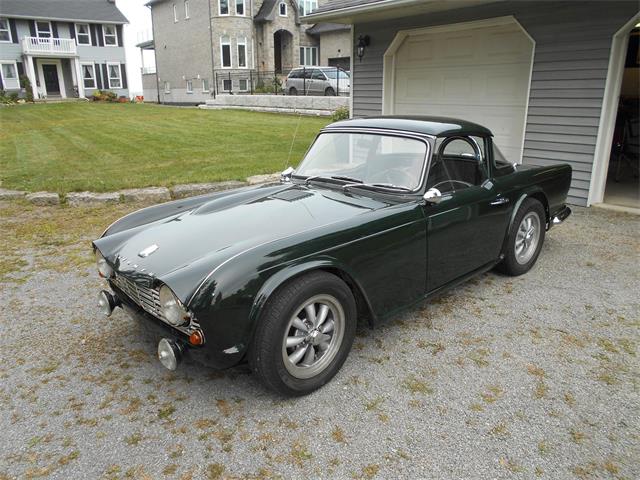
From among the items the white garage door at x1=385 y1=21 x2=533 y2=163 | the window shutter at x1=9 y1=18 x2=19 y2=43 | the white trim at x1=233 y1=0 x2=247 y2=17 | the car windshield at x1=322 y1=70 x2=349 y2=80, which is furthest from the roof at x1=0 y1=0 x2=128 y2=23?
the white garage door at x1=385 y1=21 x2=533 y2=163

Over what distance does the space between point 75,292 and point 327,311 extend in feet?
8.46

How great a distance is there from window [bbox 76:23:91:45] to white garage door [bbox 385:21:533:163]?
30.9m

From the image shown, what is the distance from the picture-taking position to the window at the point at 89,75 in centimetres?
3259

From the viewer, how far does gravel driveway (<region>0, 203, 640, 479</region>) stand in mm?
2275

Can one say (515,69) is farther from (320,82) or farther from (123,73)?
(123,73)

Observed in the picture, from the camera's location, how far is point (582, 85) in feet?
21.6

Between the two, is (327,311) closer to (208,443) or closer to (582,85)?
(208,443)

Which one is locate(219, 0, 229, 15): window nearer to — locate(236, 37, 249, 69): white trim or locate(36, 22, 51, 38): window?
locate(236, 37, 249, 69): white trim

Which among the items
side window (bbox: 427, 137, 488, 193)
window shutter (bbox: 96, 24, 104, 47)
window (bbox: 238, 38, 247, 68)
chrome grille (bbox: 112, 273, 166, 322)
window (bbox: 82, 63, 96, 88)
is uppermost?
window shutter (bbox: 96, 24, 104, 47)

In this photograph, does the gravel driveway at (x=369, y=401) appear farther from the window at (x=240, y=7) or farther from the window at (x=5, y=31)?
the window at (x=5, y=31)

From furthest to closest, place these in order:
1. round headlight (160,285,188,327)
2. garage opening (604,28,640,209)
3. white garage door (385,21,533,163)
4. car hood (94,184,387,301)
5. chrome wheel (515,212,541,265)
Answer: garage opening (604,28,640,209) < white garage door (385,21,533,163) < chrome wheel (515,212,541,265) < car hood (94,184,387,301) < round headlight (160,285,188,327)

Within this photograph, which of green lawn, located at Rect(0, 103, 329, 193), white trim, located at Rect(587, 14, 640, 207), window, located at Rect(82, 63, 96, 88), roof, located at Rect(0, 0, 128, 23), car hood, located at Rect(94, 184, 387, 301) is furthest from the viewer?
window, located at Rect(82, 63, 96, 88)

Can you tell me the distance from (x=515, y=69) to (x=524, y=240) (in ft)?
14.0

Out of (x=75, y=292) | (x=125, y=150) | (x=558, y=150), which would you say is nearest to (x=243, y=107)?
(x=125, y=150)
